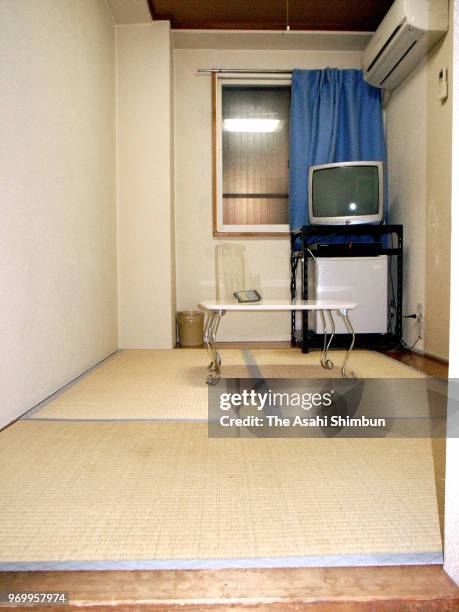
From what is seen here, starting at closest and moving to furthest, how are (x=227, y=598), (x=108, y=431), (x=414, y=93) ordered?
1. (x=227, y=598)
2. (x=108, y=431)
3. (x=414, y=93)

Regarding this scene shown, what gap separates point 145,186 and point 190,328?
1.13 meters

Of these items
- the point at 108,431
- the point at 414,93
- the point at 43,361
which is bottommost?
the point at 108,431

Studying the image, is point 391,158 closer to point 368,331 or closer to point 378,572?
point 368,331

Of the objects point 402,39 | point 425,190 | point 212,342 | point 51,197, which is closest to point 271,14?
point 402,39

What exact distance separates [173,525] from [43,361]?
121cm

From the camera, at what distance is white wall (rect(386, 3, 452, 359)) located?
2684mm

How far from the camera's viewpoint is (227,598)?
72cm

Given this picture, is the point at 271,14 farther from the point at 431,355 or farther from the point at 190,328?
the point at 431,355

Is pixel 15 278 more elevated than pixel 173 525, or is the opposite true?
pixel 15 278

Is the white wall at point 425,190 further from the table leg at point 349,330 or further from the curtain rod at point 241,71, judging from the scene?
the curtain rod at point 241,71

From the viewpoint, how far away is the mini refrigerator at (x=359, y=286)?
10.3ft

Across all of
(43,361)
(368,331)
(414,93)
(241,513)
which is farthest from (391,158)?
(241,513)

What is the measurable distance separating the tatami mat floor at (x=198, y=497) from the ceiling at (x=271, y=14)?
2.91 m

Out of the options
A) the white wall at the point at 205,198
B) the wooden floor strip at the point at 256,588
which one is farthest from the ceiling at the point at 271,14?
the wooden floor strip at the point at 256,588
